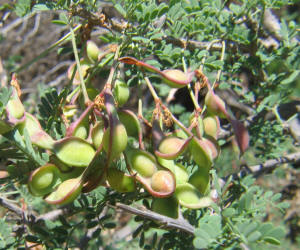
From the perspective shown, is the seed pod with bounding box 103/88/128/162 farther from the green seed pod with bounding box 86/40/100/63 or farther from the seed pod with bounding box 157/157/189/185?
the green seed pod with bounding box 86/40/100/63

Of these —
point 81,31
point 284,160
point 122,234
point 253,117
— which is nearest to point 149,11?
point 81,31

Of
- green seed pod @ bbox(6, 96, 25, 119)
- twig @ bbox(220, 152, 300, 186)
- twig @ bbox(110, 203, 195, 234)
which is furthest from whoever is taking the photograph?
twig @ bbox(220, 152, 300, 186)

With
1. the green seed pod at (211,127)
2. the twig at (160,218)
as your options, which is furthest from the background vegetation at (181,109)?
the green seed pod at (211,127)

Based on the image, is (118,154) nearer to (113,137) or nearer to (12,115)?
(113,137)

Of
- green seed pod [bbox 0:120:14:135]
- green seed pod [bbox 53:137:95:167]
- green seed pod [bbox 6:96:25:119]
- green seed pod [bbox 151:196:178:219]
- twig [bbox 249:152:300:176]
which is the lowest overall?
twig [bbox 249:152:300:176]

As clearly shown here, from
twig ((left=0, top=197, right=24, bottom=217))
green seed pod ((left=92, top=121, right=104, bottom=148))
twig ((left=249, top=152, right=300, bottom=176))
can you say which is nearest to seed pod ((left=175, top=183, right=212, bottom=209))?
green seed pod ((left=92, top=121, right=104, bottom=148))

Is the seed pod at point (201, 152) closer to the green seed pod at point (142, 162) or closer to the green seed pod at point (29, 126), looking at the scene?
the green seed pod at point (142, 162)

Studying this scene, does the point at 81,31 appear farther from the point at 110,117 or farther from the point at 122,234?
the point at 122,234
